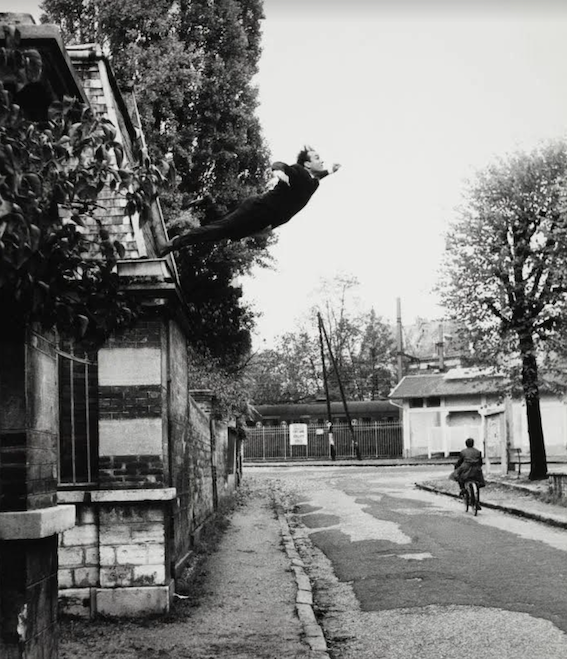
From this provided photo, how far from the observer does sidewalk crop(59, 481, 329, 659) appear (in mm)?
7379

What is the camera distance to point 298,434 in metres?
53.0

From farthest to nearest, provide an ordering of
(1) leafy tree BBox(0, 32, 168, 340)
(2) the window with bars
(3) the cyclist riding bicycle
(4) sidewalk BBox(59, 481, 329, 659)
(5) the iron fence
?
(5) the iron fence
(3) the cyclist riding bicycle
(2) the window with bars
(4) sidewalk BBox(59, 481, 329, 659)
(1) leafy tree BBox(0, 32, 168, 340)

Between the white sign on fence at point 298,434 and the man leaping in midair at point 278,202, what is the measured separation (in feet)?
153

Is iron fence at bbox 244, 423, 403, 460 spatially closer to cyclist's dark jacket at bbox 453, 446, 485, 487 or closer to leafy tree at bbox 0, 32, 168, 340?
cyclist's dark jacket at bbox 453, 446, 485, 487

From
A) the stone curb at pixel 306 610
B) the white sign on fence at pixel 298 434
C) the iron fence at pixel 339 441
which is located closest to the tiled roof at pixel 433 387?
the iron fence at pixel 339 441

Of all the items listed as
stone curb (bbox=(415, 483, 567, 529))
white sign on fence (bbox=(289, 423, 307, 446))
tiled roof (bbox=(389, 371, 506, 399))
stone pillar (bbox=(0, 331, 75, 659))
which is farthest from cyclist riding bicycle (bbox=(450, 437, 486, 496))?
white sign on fence (bbox=(289, 423, 307, 446))

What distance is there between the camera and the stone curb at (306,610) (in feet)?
24.5

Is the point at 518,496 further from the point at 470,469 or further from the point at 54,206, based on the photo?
the point at 54,206

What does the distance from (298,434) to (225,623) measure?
1759 inches

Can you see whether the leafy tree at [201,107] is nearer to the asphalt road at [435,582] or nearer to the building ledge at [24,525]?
the asphalt road at [435,582]

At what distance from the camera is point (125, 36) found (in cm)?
2239

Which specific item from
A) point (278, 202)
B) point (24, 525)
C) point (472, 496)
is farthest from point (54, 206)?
point (472, 496)

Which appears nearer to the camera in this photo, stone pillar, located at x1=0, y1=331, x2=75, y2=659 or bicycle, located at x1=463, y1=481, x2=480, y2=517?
stone pillar, located at x1=0, y1=331, x2=75, y2=659

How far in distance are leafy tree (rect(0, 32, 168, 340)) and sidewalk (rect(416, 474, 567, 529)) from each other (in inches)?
510
